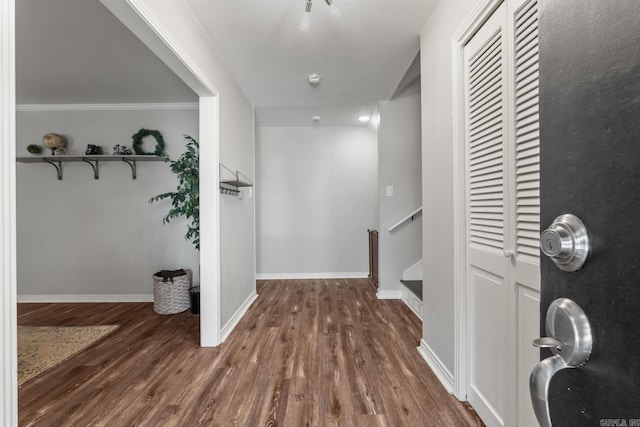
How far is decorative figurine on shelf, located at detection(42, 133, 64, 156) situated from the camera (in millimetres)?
3330

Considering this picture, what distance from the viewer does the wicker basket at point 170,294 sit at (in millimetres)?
3104

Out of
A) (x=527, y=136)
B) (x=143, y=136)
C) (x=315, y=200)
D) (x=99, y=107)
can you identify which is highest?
(x=99, y=107)

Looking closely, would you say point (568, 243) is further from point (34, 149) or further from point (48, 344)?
point (34, 149)

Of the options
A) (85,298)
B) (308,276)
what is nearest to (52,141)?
(85,298)

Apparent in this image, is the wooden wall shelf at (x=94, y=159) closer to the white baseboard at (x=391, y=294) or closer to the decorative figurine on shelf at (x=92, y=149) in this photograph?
the decorative figurine on shelf at (x=92, y=149)

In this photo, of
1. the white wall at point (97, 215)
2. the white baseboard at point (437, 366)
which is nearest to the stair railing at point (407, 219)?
the white baseboard at point (437, 366)

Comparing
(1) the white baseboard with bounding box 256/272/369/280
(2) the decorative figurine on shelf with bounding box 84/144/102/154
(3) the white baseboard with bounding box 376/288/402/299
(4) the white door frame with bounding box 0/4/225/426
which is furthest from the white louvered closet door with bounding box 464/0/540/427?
(2) the decorative figurine on shelf with bounding box 84/144/102/154

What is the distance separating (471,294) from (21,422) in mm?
2474

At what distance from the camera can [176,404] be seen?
1640 millimetres

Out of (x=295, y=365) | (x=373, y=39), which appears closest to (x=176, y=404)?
(x=295, y=365)

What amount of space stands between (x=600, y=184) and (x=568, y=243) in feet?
0.29

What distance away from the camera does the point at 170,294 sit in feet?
10.2

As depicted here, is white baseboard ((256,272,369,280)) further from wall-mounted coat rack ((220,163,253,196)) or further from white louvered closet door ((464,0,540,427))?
white louvered closet door ((464,0,540,427))

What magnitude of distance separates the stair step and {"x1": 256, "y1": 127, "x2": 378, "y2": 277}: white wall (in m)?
1.21
